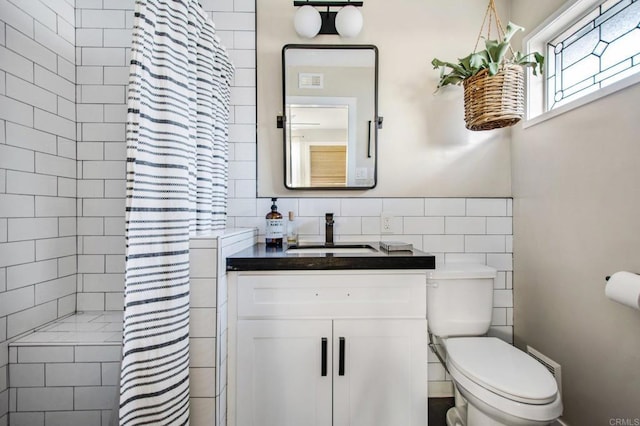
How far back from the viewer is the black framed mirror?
1.54 m

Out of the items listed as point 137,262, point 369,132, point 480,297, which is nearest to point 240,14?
point 369,132

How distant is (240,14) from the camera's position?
1.57m

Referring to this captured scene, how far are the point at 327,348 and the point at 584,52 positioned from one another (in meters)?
1.83

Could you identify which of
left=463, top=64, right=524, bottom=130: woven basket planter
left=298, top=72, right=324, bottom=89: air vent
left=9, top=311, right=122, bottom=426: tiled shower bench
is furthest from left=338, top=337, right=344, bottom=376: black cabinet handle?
left=298, top=72, right=324, bottom=89: air vent

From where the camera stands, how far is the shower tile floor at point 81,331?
1117mm

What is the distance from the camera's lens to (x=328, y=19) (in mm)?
1547

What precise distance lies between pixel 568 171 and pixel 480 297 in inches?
28.3

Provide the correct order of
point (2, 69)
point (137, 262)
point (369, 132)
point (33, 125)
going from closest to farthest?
1. point (137, 262)
2. point (2, 69)
3. point (33, 125)
4. point (369, 132)

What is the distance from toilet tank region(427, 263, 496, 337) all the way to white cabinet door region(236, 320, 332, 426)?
0.61 m

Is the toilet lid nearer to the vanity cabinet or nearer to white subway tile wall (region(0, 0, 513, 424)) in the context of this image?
the vanity cabinet

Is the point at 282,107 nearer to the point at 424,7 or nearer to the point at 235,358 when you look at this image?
the point at 424,7

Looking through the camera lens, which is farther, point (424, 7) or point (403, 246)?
point (424, 7)

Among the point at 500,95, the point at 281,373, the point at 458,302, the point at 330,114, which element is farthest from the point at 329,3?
the point at 281,373

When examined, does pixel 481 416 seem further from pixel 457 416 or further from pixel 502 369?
pixel 457 416
